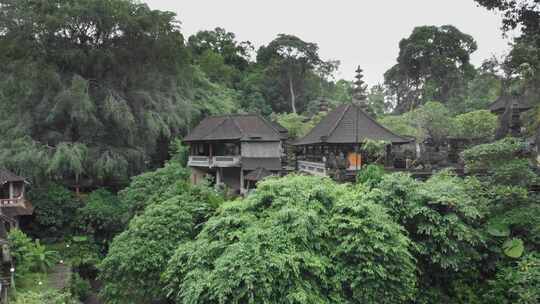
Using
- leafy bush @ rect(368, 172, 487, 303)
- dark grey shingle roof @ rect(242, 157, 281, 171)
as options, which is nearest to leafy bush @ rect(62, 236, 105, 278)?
dark grey shingle roof @ rect(242, 157, 281, 171)

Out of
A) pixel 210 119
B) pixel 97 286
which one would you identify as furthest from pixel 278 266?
pixel 210 119

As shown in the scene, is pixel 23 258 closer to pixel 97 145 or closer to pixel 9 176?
pixel 9 176

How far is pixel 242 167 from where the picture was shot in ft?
78.8

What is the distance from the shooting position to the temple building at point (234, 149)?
24391 millimetres

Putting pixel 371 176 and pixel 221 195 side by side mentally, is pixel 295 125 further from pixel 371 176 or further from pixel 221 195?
pixel 371 176

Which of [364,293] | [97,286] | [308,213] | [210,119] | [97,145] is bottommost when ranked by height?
[97,286]

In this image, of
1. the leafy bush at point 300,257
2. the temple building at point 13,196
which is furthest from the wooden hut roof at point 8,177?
the leafy bush at point 300,257

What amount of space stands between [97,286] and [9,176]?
7190 mm

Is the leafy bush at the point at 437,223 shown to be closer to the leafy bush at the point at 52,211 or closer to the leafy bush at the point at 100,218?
the leafy bush at the point at 100,218

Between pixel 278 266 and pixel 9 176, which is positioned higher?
pixel 9 176

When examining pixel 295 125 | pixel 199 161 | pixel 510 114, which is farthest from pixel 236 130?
pixel 510 114

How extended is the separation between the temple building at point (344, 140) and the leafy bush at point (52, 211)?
13.2 metres

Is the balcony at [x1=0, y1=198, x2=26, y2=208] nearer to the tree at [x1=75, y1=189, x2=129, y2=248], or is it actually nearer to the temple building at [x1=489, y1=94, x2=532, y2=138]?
the tree at [x1=75, y1=189, x2=129, y2=248]

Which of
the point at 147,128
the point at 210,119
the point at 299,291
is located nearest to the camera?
the point at 299,291
